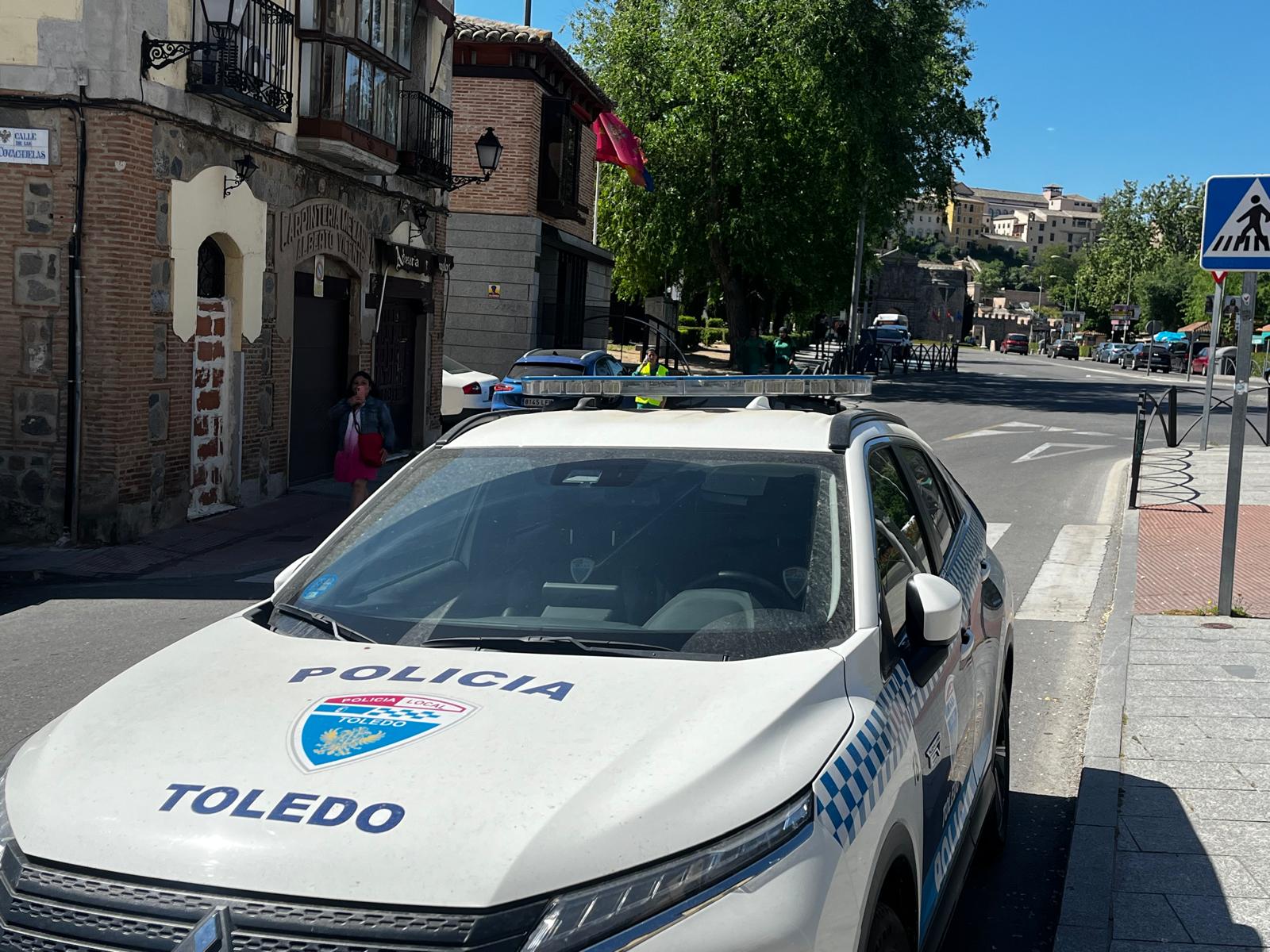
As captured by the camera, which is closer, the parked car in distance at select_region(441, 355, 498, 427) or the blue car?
the blue car

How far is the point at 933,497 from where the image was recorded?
181 inches

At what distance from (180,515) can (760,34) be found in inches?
1089

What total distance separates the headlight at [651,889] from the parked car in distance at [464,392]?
67.4ft

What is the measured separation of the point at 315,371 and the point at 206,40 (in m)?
5.38

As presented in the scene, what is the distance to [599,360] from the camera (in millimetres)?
21500

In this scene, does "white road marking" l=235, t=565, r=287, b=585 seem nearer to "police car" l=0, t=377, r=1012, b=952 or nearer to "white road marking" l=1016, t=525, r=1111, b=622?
"white road marking" l=1016, t=525, r=1111, b=622

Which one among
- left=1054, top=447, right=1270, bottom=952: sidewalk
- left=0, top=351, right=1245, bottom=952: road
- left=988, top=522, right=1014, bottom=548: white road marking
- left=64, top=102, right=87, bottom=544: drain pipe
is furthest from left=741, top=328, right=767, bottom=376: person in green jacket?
left=1054, top=447, right=1270, bottom=952: sidewalk

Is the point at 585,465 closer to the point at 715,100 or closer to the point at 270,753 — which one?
the point at 270,753

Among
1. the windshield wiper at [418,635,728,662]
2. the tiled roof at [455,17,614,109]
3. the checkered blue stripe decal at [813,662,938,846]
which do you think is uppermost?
the tiled roof at [455,17,614,109]

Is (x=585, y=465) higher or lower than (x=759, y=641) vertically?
higher

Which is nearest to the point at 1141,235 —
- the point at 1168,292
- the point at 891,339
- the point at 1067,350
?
the point at 1168,292

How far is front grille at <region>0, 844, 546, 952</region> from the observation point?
2.10m

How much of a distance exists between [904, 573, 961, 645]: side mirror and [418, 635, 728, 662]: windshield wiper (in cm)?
55

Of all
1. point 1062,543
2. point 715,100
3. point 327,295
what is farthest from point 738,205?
point 1062,543
